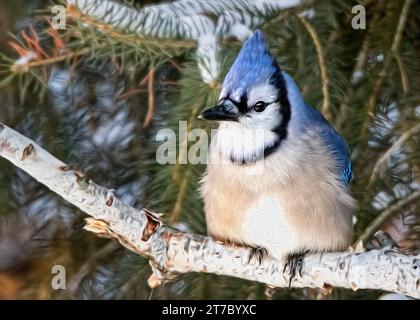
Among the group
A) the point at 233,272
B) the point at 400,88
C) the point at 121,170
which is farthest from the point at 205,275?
the point at 400,88

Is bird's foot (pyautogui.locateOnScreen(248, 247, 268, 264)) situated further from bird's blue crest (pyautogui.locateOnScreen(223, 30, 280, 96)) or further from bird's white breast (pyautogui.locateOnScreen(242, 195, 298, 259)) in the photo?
bird's blue crest (pyautogui.locateOnScreen(223, 30, 280, 96))

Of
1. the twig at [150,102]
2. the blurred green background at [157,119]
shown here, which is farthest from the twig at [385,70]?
the twig at [150,102]

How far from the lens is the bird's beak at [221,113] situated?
85 cm

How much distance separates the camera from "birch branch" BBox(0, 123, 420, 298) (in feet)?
2.85

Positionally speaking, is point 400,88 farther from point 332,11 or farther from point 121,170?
point 121,170

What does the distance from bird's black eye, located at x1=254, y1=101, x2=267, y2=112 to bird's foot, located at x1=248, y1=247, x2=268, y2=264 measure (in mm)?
192

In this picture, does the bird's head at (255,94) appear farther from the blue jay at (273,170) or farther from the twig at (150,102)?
the twig at (150,102)

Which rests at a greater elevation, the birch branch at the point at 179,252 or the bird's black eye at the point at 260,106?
the bird's black eye at the point at 260,106

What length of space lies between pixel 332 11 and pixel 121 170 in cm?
35

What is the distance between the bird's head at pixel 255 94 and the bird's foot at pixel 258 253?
14 centimetres

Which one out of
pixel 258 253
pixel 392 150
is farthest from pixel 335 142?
pixel 258 253

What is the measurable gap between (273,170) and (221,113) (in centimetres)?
11

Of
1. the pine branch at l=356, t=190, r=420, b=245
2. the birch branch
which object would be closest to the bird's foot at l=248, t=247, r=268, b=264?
the birch branch

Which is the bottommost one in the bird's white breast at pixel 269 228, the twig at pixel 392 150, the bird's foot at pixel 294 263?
the bird's foot at pixel 294 263
